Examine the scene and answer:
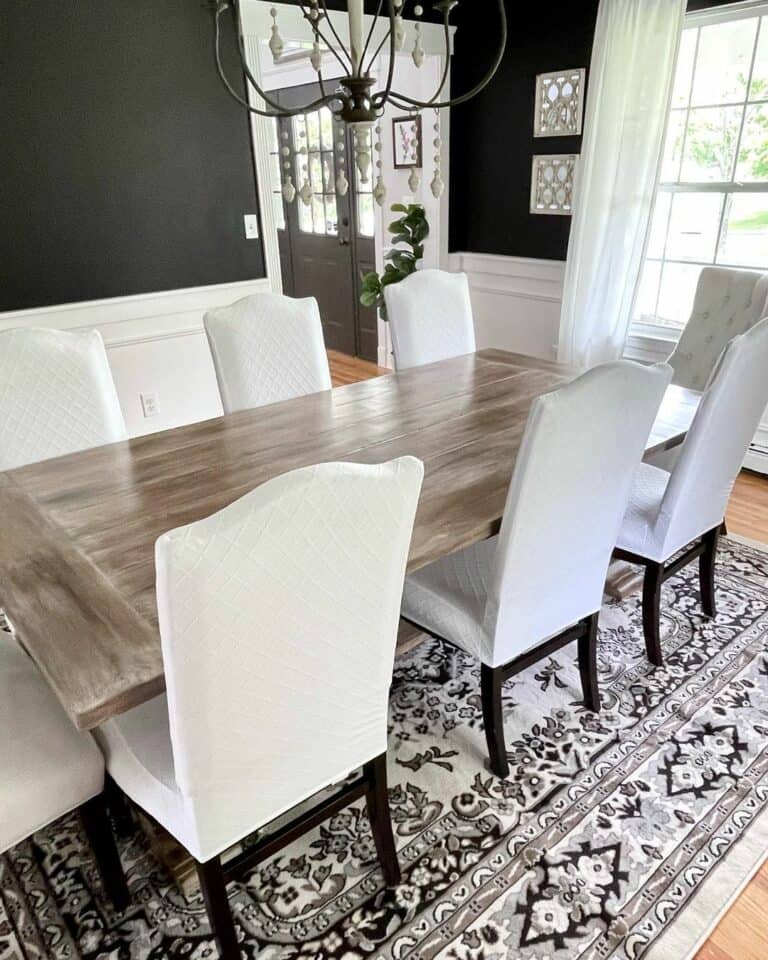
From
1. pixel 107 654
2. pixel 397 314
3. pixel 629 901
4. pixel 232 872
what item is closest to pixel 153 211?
pixel 397 314

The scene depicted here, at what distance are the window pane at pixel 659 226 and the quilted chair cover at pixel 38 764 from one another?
3472mm

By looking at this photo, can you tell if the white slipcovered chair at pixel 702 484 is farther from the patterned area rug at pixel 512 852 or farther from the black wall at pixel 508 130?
the black wall at pixel 508 130

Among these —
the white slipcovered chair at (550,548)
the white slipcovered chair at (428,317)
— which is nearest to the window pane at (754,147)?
the white slipcovered chair at (428,317)

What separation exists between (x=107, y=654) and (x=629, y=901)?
3.91ft

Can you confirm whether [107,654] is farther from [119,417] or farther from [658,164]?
[658,164]

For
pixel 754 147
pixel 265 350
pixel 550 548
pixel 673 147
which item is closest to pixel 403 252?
pixel 673 147

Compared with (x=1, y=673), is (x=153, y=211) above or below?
above

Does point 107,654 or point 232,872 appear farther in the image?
point 232,872

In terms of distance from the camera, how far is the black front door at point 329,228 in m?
5.23

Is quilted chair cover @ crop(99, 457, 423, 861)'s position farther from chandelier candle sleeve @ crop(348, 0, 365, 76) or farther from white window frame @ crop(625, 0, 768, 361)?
white window frame @ crop(625, 0, 768, 361)

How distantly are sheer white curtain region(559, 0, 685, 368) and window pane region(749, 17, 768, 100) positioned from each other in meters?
0.36

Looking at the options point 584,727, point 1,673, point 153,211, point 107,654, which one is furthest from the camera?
point 153,211

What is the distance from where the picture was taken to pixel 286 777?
1219 mm

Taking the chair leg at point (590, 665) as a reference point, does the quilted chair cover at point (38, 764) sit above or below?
above
